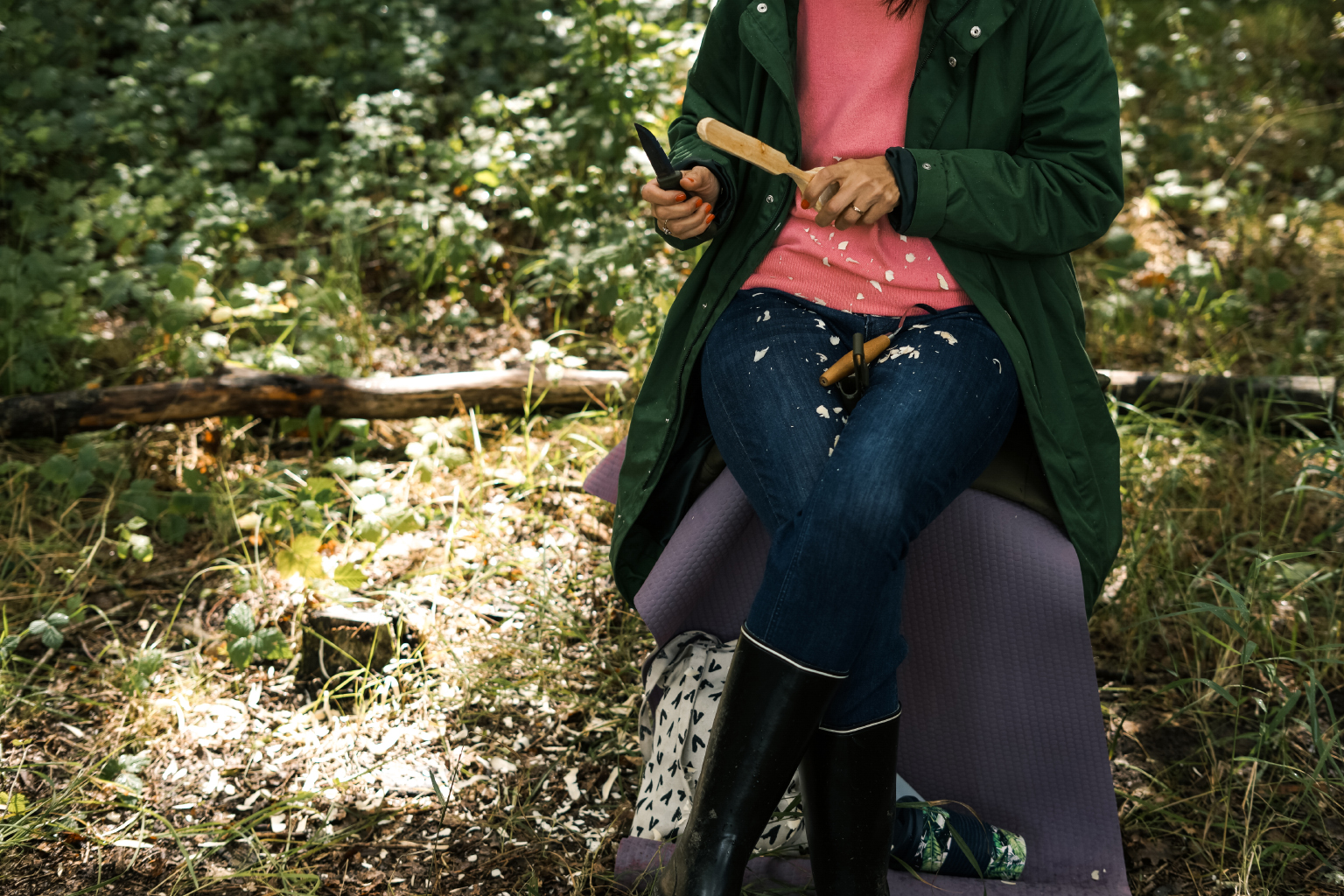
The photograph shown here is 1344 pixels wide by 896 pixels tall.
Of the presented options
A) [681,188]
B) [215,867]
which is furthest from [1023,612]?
[215,867]

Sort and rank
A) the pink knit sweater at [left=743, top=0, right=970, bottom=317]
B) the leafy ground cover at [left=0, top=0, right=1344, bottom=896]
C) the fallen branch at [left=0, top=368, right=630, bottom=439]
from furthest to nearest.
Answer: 1. the fallen branch at [left=0, top=368, right=630, bottom=439]
2. the leafy ground cover at [left=0, top=0, right=1344, bottom=896]
3. the pink knit sweater at [left=743, top=0, right=970, bottom=317]

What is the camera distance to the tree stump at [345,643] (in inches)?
82.3

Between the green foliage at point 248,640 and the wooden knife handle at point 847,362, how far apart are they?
129 cm

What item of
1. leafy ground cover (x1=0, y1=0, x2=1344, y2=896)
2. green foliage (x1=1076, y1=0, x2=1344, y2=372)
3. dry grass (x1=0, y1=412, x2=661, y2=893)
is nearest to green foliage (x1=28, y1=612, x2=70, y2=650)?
leafy ground cover (x1=0, y1=0, x2=1344, y2=896)

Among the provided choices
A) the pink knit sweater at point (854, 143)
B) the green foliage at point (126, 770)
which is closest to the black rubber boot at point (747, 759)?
the pink knit sweater at point (854, 143)

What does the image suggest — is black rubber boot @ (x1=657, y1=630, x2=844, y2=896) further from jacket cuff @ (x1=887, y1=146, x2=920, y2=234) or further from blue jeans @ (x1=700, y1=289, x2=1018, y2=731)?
jacket cuff @ (x1=887, y1=146, x2=920, y2=234)

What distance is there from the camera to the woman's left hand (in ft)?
4.97

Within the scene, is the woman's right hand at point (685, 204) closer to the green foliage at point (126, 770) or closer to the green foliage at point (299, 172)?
the green foliage at point (299, 172)

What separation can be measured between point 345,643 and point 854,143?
4.67 feet

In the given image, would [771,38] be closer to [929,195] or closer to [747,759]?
[929,195]

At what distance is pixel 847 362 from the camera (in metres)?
1.52

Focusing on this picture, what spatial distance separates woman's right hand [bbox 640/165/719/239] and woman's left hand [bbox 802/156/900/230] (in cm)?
21

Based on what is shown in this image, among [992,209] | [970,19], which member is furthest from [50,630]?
[970,19]

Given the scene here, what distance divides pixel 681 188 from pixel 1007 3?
1.92 ft
